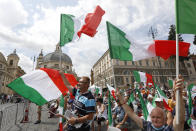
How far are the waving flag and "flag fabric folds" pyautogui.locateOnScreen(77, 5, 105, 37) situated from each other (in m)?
0.21

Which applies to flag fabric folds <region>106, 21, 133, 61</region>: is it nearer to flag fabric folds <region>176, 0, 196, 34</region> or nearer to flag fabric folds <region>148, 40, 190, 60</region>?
flag fabric folds <region>148, 40, 190, 60</region>

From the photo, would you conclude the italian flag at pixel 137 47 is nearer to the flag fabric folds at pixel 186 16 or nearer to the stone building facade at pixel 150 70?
the flag fabric folds at pixel 186 16

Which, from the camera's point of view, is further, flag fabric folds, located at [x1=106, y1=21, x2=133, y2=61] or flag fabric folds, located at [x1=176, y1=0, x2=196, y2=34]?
flag fabric folds, located at [x1=106, y1=21, x2=133, y2=61]

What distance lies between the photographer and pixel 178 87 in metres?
1.57

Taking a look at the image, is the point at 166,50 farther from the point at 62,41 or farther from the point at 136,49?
the point at 62,41

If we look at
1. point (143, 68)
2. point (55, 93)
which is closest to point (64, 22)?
point (55, 93)

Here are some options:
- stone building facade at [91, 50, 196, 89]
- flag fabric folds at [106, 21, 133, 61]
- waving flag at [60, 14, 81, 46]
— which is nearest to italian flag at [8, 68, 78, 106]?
A: waving flag at [60, 14, 81, 46]

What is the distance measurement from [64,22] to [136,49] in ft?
8.27

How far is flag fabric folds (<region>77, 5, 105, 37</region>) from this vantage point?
415 cm

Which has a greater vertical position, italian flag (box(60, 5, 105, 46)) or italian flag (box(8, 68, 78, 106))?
italian flag (box(60, 5, 105, 46))

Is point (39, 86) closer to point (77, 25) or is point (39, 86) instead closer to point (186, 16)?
point (77, 25)

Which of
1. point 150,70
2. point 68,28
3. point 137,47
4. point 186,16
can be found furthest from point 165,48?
point 150,70

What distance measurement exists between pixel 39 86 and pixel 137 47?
2.91 m

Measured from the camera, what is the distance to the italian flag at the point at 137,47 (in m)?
3.51
